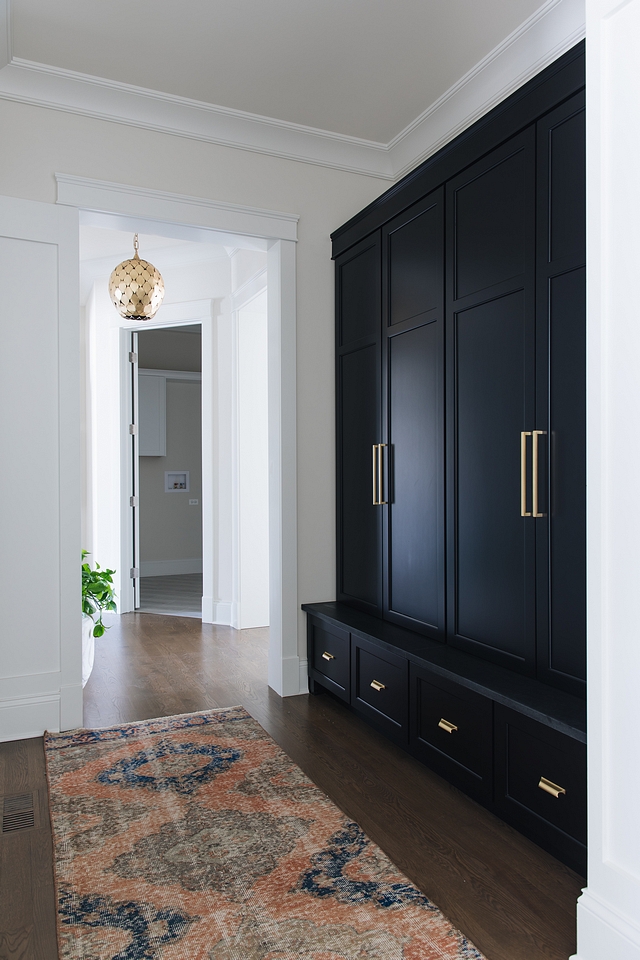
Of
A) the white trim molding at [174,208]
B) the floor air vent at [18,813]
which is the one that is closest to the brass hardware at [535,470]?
the floor air vent at [18,813]

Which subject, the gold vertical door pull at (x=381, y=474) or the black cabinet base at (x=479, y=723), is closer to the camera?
the black cabinet base at (x=479, y=723)

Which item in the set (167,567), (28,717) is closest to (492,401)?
(28,717)

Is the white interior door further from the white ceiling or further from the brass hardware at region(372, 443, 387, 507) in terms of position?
the brass hardware at region(372, 443, 387, 507)

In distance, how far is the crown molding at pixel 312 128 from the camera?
2711 millimetres

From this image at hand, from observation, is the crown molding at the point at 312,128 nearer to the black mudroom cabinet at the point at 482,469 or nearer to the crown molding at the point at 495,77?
the crown molding at the point at 495,77

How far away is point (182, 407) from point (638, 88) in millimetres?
7555

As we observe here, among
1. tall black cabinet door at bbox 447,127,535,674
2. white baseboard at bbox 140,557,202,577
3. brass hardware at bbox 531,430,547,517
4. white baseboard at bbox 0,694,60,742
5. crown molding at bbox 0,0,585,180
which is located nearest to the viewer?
brass hardware at bbox 531,430,547,517

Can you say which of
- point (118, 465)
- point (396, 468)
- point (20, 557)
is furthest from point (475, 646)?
point (118, 465)

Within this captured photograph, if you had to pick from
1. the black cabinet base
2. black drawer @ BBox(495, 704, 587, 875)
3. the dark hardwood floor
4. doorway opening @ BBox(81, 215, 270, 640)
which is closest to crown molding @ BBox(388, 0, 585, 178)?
doorway opening @ BBox(81, 215, 270, 640)

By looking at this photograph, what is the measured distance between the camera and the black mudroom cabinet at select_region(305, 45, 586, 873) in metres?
2.05

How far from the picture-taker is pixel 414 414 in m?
2.98

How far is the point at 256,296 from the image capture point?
4.98 metres

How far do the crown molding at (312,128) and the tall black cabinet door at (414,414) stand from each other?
67cm

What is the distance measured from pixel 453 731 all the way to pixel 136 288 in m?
3.04
